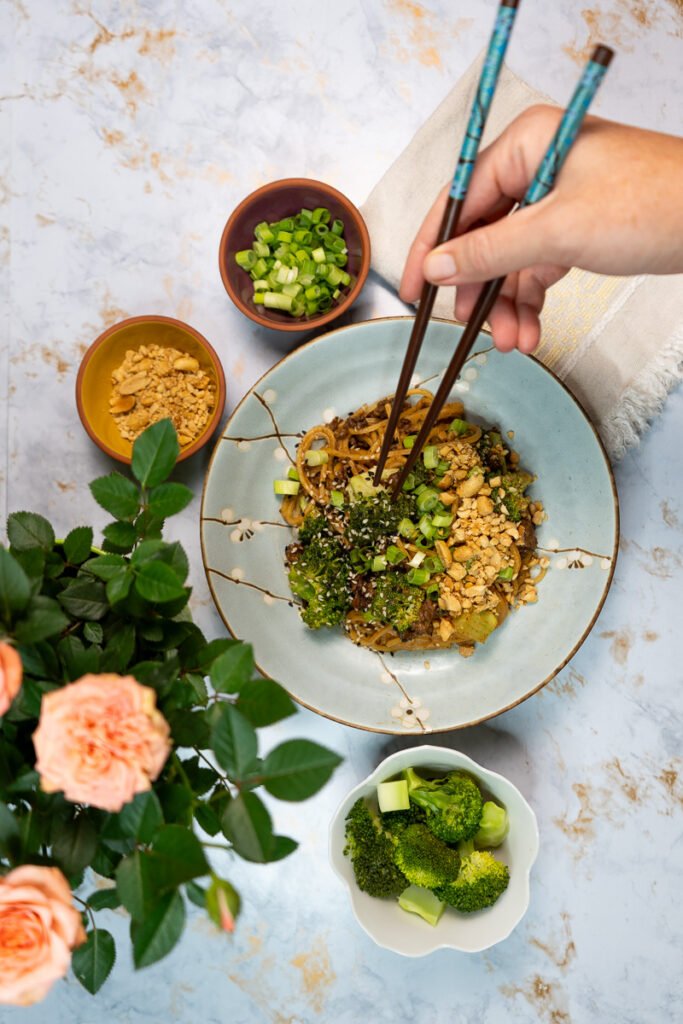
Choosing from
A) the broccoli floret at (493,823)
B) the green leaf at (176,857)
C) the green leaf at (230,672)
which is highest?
the green leaf at (230,672)

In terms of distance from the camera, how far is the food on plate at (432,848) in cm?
160

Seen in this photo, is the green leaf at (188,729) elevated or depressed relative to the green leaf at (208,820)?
elevated

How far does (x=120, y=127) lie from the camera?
73.4 inches

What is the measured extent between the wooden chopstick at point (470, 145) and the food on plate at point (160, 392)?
0.47m

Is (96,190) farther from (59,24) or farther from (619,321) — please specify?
(619,321)

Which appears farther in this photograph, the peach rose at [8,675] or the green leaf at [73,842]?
the green leaf at [73,842]

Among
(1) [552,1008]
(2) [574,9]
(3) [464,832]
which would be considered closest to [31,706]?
(3) [464,832]

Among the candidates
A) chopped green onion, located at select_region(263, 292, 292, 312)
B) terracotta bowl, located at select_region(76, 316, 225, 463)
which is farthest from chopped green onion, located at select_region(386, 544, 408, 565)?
chopped green onion, located at select_region(263, 292, 292, 312)

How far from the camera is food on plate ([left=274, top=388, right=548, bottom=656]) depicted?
1.67 meters

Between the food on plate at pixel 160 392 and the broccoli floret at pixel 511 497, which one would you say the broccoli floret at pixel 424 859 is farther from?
the food on plate at pixel 160 392

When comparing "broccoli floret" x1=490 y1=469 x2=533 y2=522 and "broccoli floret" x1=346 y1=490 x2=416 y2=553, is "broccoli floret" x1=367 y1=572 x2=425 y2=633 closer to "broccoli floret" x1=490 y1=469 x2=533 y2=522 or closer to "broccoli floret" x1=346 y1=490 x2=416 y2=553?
"broccoli floret" x1=346 y1=490 x2=416 y2=553

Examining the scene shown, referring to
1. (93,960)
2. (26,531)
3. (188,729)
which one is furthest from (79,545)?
(93,960)

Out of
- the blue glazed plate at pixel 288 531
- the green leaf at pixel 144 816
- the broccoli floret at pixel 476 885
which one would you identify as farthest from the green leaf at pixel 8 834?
the broccoli floret at pixel 476 885

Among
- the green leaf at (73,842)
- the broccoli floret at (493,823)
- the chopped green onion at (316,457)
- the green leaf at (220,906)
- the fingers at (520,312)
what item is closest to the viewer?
the green leaf at (220,906)
